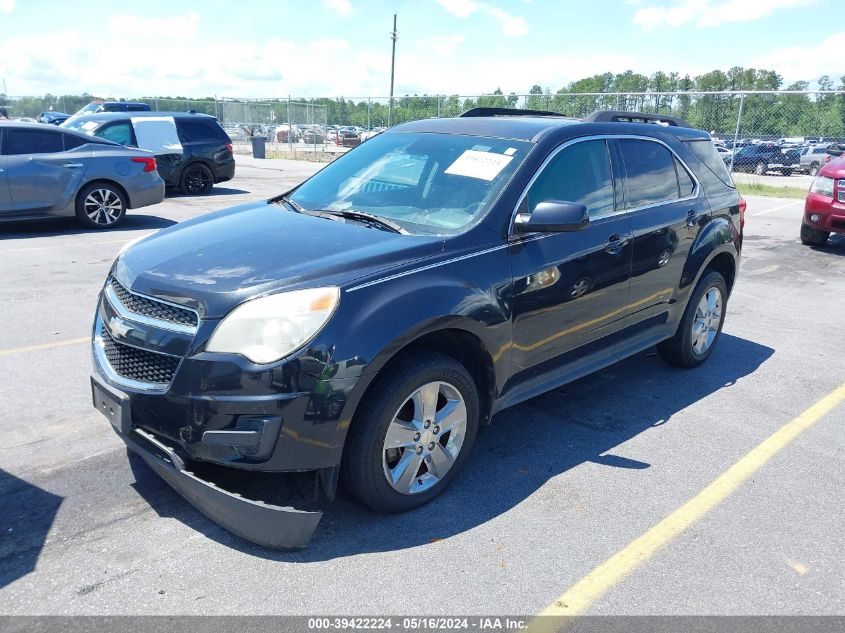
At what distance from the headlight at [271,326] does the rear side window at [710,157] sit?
3.64m

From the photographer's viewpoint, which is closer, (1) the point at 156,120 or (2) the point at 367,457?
(2) the point at 367,457

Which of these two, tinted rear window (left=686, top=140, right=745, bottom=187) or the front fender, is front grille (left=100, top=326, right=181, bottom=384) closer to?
the front fender

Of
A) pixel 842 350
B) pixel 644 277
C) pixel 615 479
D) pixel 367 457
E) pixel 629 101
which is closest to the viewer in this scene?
pixel 367 457

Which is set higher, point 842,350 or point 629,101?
point 629,101

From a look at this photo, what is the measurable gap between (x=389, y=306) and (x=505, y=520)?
1.19 metres

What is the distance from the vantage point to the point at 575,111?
24016 mm

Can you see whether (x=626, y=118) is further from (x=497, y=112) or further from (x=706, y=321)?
(x=706, y=321)

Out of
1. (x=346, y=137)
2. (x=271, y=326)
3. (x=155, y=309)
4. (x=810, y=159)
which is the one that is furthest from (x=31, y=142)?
(x=810, y=159)

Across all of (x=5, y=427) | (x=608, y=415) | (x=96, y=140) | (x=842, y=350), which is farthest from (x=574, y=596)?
(x=96, y=140)

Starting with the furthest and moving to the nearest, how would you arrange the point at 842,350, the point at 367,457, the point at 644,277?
the point at 842,350 → the point at 644,277 → the point at 367,457

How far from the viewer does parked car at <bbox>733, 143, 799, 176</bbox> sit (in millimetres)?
25031

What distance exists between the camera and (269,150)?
3394 centimetres

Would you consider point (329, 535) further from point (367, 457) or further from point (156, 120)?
point (156, 120)

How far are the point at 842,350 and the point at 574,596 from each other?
183 inches
